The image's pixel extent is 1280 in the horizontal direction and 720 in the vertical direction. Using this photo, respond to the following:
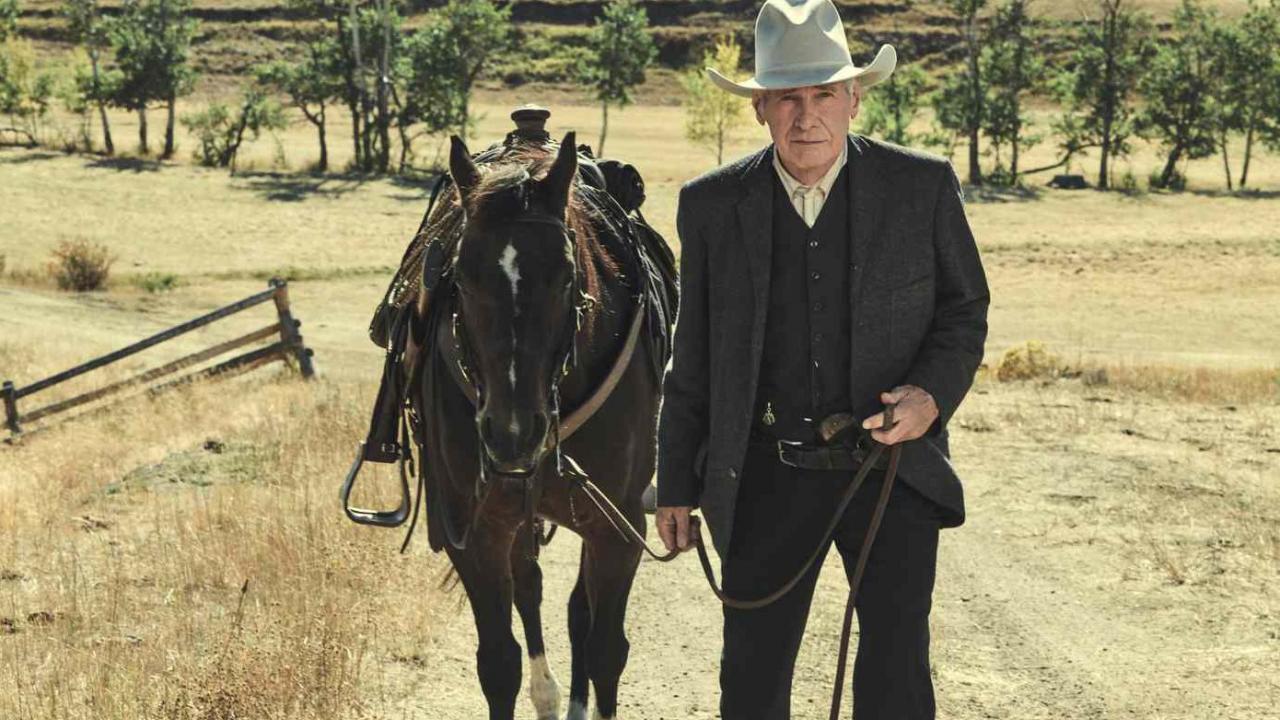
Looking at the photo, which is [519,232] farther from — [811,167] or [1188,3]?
[1188,3]

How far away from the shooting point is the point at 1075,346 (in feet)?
79.8

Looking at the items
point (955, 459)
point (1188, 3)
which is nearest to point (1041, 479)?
point (955, 459)

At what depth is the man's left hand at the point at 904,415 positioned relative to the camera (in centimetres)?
344

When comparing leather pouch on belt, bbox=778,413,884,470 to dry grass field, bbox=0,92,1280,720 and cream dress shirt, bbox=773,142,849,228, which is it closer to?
cream dress shirt, bbox=773,142,849,228

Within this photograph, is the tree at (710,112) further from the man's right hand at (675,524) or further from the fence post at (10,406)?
the man's right hand at (675,524)

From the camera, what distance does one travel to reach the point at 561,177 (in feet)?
14.3

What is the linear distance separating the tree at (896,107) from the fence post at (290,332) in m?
43.0

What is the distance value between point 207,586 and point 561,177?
429 centimetres

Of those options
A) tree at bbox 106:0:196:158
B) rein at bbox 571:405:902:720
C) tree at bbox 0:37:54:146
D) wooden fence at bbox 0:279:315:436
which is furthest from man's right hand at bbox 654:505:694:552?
tree at bbox 0:37:54:146

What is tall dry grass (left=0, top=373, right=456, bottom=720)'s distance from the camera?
221 inches

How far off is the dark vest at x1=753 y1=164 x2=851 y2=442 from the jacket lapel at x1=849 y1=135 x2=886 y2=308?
0.03 metres

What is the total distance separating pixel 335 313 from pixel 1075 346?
1453 centimetres

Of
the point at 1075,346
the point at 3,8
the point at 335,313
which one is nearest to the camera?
the point at 1075,346

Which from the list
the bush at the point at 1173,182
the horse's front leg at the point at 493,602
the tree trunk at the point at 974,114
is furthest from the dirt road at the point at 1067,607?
the bush at the point at 1173,182
